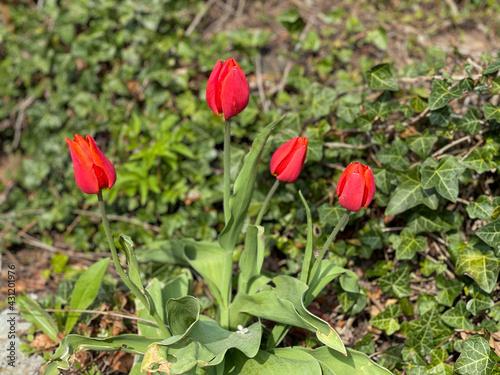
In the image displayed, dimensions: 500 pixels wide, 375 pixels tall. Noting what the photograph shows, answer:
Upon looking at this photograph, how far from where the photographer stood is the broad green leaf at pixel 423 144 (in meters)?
2.17

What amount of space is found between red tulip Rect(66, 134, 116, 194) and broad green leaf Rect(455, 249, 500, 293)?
4.89ft

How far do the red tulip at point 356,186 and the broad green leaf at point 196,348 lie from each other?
0.57 meters

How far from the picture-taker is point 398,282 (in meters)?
2.17

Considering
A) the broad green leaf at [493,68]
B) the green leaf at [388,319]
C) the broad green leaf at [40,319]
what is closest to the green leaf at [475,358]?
the green leaf at [388,319]

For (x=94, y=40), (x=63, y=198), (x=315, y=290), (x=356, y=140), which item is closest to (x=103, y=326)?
(x=315, y=290)

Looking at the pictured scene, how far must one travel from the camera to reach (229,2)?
3.76 m

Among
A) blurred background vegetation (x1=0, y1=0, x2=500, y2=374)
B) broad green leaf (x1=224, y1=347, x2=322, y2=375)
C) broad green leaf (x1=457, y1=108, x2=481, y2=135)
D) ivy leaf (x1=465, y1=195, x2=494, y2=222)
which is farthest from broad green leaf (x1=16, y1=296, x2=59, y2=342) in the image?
broad green leaf (x1=457, y1=108, x2=481, y2=135)

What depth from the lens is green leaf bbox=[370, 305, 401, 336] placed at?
6.82 ft

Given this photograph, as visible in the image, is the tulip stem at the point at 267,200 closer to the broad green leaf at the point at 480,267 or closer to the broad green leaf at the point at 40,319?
the broad green leaf at the point at 480,267

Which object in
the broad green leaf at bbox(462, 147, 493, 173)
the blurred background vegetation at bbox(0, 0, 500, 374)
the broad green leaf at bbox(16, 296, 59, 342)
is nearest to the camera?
the broad green leaf at bbox(462, 147, 493, 173)

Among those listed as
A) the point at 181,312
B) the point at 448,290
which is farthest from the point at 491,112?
the point at 181,312

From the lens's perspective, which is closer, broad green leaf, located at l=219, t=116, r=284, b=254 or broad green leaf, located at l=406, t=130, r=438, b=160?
broad green leaf, located at l=219, t=116, r=284, b=254

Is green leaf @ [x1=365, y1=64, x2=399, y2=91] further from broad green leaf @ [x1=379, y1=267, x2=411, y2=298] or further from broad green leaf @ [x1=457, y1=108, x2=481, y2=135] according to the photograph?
broad green leaf @ [x1=379, y1=267, x2=411, y2=298]

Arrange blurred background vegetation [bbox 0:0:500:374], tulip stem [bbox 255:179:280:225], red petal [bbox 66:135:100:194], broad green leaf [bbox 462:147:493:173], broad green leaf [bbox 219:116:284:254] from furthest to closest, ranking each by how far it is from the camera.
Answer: blurred background vegetation [bbox 0:0:500:374] → broad green leaf [bbox 462:147:493:173] → tulip stem [bbox 255:179:280:225] → broad green leaf [bbox 219:116:284:254] → red petal [bbox 66:135:100:194]
